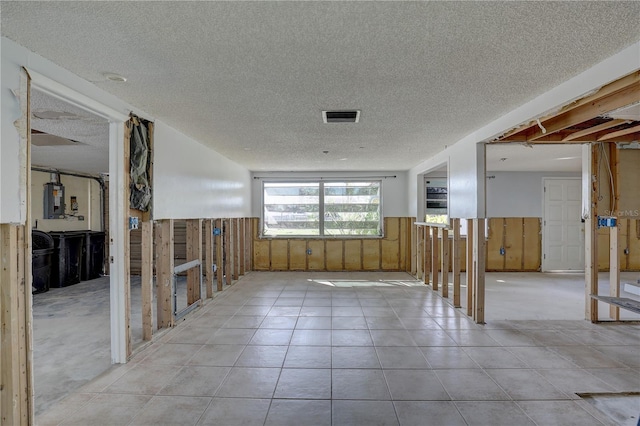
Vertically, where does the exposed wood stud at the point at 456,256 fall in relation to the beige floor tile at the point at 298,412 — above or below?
above

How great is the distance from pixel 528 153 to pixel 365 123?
389 centimetres

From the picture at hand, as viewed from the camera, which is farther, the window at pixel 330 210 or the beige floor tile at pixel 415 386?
the window at pixel 330 210

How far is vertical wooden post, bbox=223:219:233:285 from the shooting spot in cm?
645

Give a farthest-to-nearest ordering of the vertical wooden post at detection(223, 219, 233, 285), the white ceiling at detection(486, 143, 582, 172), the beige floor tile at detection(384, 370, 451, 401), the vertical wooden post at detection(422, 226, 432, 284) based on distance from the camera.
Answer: the vertical wooden post at detection(422, 226, 432, 284) → the vertical wooden post at detection(223, 219, 233, 285) → the white ceiling at detection(486, 143, 582, 172) → the beige floor tile at detection(384, 370, 451, 401)

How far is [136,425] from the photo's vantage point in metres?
2.24

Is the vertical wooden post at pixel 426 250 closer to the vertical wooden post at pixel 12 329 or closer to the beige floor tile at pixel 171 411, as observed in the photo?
the beige floor tile at pixel 171 411

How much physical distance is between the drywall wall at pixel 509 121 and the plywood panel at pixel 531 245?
11.4 ft

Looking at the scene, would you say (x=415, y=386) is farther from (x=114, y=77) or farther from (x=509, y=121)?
(x=114, y=77)

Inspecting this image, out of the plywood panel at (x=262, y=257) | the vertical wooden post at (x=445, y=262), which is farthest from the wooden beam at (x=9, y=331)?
the plywood panel at (x=262, y=257)

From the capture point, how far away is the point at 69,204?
7.68 m

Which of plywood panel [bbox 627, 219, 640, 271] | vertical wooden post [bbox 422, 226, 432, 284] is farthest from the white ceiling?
plywood panel [bbox 627, 219, 640, 271]

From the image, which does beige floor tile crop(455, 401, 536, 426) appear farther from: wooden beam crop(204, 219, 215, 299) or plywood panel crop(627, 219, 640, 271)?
plywood panel crop(627, 219, 640, 271)

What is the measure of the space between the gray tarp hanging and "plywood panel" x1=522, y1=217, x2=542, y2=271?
337 inches

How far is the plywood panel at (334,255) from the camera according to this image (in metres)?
8.47
